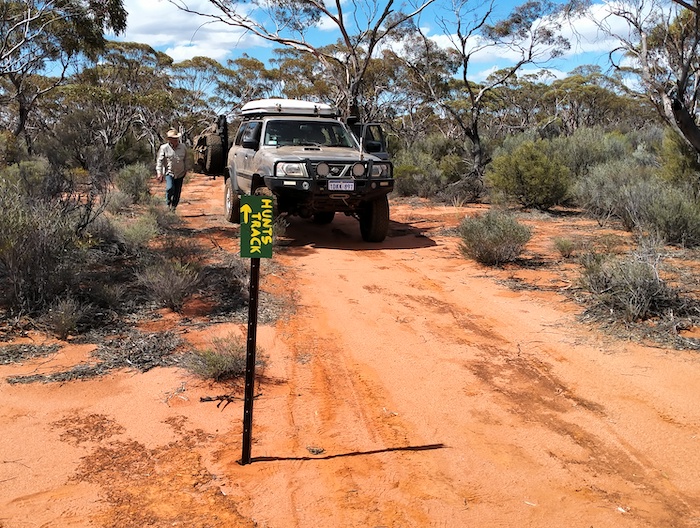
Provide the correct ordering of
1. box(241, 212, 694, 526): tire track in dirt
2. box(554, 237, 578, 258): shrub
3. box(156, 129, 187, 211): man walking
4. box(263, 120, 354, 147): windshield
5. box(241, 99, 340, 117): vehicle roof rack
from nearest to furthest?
box(241, 212, 694, 526): tire track in dirt, box(554, 237, 578, 258): shrub, box(263, 120, 354, 147): windshield, box(156, 129, 187, 211): man walking, box(241, 99, 340, 117): vehicle roof rack

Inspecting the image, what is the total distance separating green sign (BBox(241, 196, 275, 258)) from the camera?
3105mm

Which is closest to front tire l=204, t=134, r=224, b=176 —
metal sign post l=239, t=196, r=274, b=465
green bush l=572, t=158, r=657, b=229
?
green bush l=572, t=158, r=657, b=229

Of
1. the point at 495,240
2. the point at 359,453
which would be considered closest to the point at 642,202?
the point at 495,240

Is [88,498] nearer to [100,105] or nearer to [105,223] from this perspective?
[105,223]

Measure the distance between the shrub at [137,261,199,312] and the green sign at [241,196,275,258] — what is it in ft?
9.00

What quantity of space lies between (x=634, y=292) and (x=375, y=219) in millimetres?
4525

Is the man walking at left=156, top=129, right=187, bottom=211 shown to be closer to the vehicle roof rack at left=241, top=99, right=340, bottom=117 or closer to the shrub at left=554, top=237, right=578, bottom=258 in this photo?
the vehicle roof rack at left=241, top=99, right=340, bottom=117

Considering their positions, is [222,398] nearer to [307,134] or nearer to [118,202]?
[307,134]

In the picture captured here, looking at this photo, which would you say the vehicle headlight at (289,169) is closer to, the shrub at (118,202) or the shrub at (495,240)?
the shrub at (495,240)

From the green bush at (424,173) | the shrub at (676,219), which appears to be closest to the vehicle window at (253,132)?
the shrub at (676,219)

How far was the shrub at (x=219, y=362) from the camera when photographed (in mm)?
4219

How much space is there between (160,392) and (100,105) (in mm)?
24843

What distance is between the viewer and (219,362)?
4.21 m

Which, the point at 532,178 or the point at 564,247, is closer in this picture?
the point at 564,247
